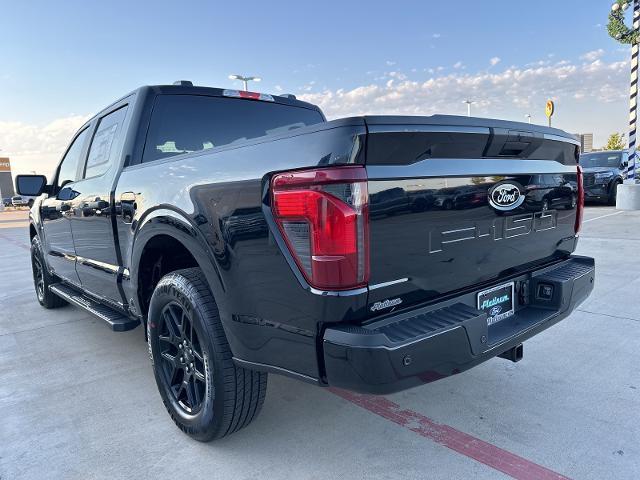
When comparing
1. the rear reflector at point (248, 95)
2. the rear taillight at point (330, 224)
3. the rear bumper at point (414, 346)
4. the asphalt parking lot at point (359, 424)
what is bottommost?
the asphalt parking lot at point (359, 424)

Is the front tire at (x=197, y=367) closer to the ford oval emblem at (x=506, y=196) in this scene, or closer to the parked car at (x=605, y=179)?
the ford oval emblem at (x=506, y=196)

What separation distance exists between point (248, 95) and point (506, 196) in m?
2.20

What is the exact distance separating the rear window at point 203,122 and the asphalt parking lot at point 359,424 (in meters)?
1.67

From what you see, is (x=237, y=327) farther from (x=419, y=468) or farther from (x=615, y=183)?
(x=615, y=183)

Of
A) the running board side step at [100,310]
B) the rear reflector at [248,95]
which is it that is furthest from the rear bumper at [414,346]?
the rear reflector at [248,95]

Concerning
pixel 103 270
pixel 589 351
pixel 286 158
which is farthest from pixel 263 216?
pixel 589 351

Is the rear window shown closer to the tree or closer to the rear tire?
the rear tire

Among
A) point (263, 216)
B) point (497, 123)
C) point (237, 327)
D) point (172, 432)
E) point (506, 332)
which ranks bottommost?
point (172, 432)

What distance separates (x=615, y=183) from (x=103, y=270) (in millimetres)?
14933

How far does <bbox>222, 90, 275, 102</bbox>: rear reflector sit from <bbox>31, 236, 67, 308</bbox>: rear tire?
2.98 m

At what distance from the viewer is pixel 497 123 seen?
2205mm

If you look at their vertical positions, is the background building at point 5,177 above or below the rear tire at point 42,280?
above

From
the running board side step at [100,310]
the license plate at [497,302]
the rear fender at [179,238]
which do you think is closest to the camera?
the rear fender at [179,238]

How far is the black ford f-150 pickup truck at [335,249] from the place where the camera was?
173 centimetres
